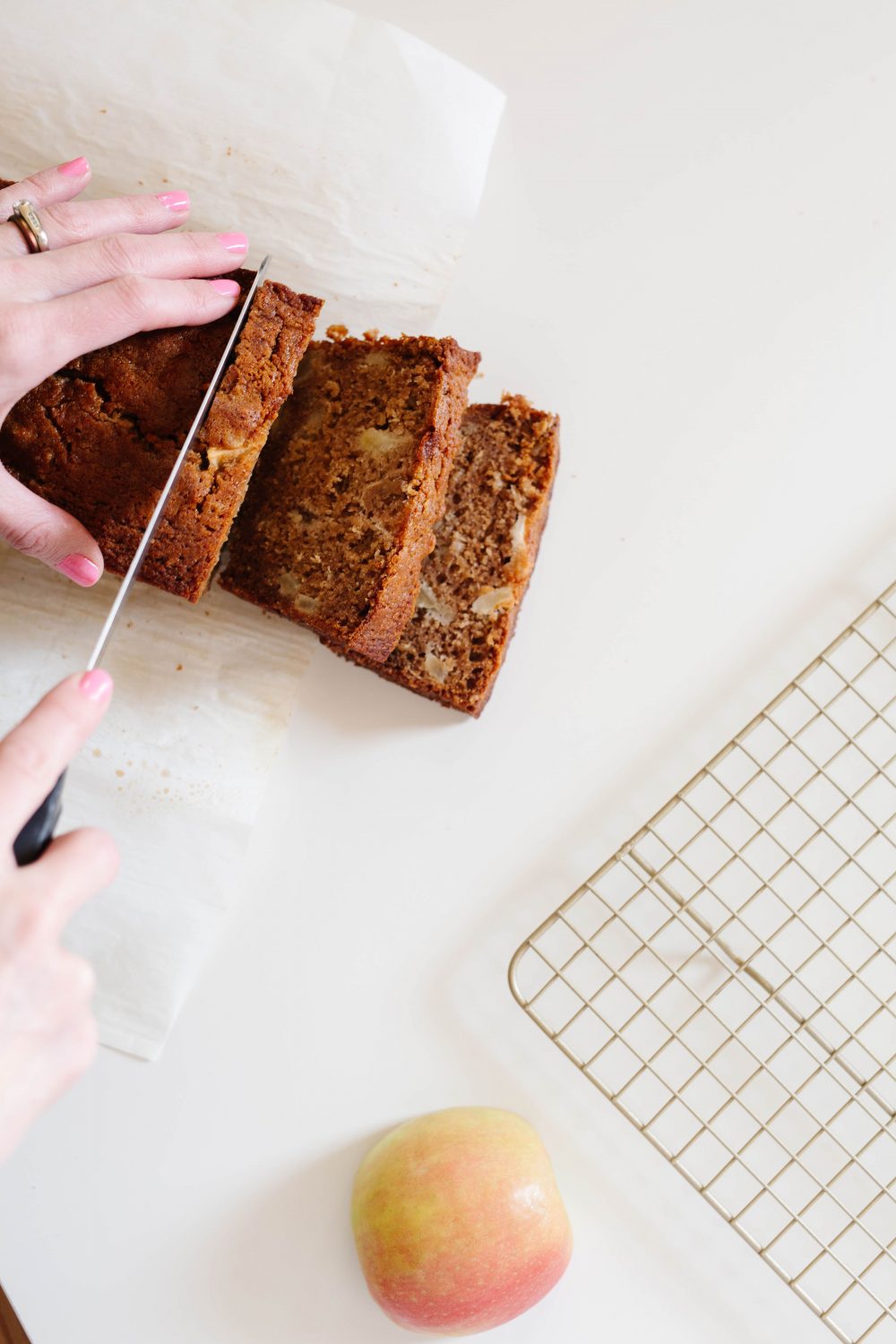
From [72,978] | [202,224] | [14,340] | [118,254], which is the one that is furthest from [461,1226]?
[202,224]

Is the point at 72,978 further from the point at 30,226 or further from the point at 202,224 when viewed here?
the point at 202,224

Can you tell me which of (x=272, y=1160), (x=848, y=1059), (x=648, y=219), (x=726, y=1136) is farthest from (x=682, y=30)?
(x=272, y=1160)

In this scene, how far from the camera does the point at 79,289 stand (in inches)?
71.3

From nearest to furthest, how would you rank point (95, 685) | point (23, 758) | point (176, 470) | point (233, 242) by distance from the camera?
point (23, 758) < point (95, 685) < point (176, 470) < point (233, 242)

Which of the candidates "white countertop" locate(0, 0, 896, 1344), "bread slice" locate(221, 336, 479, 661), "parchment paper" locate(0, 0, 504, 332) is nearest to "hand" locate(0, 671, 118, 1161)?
"bread slice" locate(221, 336, 479, 661)

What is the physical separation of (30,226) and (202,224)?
48cm

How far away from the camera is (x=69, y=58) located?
84.3 inches

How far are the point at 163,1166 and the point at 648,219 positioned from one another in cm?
245

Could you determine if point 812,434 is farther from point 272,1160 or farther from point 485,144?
point 272,1160

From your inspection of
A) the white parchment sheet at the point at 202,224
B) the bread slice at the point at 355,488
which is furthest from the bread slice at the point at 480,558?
the white parchment sheet at the point at 202,224

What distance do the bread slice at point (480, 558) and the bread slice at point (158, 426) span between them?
1.54 ft

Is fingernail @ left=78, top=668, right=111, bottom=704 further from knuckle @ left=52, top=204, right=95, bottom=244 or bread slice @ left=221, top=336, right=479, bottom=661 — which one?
knuckle @ left=52, top=204, right=95, bottom=244

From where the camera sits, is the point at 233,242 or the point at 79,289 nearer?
the point at 79,289

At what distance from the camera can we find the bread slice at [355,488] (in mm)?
1956
